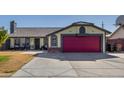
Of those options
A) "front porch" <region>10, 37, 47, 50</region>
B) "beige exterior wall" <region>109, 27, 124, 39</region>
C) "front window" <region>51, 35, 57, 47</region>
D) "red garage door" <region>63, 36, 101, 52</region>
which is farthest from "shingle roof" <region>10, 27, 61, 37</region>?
"red garage door" <region>63, 36, 101, 52</region>

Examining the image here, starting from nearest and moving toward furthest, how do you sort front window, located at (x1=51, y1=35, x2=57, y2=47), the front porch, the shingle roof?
1. front window, located at (x1=51, y1=35, x2=57, y2=47)
2. the front porch
3. the shingle roof

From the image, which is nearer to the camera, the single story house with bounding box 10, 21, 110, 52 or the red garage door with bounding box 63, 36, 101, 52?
the red garage door with bounding box 63, 36, 101, 52

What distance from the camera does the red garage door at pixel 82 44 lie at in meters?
30.7

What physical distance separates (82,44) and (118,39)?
6584 millimetres

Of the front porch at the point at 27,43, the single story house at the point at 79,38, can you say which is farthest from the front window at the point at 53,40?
the front porch at the point at 27,43

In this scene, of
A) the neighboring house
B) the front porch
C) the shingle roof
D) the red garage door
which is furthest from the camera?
the shingle roof

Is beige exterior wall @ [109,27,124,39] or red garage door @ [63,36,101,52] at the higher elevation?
beige exterior wall @ [109,27,124,39]

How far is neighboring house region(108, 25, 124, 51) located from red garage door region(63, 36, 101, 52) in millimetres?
4648

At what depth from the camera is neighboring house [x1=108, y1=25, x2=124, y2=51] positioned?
34750mm

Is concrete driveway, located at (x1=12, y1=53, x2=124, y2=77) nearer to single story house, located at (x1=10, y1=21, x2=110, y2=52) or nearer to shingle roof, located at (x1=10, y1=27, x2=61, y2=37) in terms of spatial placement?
single story house, located at (x1=10, y1=21, x2=110, y2=52)

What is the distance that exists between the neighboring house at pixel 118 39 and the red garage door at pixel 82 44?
465 centimetres

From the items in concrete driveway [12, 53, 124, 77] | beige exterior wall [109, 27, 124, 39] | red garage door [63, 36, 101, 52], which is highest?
beige exterior wall [109, 27, 124, 39]
